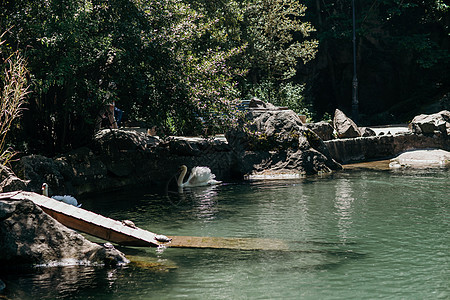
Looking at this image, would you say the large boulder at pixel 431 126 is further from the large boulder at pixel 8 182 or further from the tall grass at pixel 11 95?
the large boulder at pixel 8 182

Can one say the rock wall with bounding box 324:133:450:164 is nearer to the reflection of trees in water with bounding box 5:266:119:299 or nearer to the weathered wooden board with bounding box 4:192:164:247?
the weathered wooden board with bounding box 4:192:164:247

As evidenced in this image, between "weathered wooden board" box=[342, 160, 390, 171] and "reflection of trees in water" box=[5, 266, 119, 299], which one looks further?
"weathered wooden board" box=[342, 160, 390, 171]

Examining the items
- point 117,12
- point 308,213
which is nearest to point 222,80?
point 117,12

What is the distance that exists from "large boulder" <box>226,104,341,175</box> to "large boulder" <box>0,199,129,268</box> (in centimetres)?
868

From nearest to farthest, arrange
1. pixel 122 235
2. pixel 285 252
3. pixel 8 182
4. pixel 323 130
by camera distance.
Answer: pixel 285 252 → pixel 122 235 → pixel 8 182 → pixel 323 130

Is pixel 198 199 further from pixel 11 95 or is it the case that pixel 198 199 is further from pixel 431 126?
pixel 431 126

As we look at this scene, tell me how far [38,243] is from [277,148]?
970 cm

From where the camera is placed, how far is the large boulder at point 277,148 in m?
15.1

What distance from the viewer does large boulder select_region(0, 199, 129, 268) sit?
6.50 m

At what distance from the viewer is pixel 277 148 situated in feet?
50.7

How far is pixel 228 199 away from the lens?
11.4 m

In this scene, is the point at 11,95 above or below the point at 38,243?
above

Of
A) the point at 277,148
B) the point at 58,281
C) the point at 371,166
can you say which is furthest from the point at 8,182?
the point at 371,166

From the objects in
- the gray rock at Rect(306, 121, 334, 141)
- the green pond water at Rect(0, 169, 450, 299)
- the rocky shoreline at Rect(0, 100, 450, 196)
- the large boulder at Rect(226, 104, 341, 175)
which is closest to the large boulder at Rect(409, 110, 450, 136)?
the rocky shoreline at Rect(0, 100, 450, 196)
